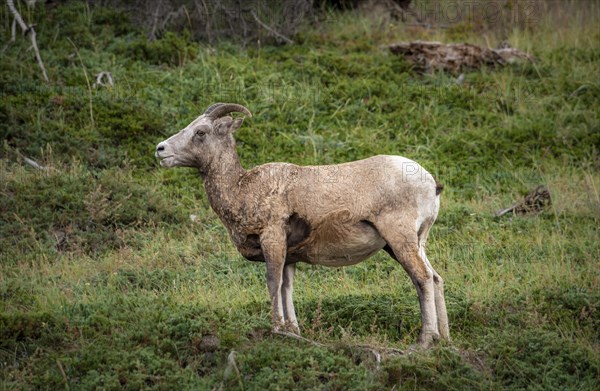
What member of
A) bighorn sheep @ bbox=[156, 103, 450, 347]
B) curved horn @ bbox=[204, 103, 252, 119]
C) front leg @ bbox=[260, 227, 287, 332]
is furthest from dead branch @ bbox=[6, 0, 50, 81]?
front leg @ bbox=[260, 227, 287, 332]

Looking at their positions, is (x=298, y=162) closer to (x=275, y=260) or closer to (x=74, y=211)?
(x=74, y=211)

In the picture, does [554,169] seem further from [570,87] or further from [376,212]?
[376,212]

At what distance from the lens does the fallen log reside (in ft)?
51.3

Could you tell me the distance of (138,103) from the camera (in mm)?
13867

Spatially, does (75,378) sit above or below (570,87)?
above

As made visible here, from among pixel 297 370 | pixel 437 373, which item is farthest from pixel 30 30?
pixel 437 373

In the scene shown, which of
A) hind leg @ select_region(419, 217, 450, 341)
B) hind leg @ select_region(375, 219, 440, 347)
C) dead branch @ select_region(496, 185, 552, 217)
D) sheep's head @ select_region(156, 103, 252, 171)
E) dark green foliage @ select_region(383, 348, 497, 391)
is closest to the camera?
dark green foliage @ select_region(383, 348, 497, 391)

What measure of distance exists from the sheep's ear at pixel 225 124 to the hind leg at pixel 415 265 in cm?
167

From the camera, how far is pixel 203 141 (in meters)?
8.12

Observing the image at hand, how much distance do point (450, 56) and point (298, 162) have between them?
4.37 meters

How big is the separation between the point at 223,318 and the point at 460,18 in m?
12.3

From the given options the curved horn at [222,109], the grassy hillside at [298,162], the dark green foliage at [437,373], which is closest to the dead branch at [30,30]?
the grassy hillside at [298,162]

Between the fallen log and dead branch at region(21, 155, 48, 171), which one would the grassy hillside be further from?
the fallen log

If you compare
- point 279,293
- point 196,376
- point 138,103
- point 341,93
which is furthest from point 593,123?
point 196,376
